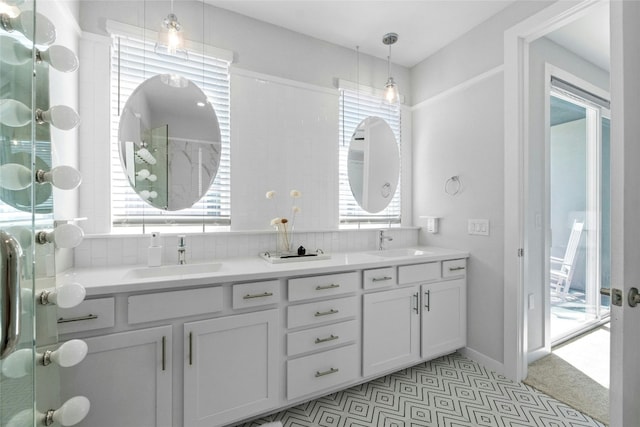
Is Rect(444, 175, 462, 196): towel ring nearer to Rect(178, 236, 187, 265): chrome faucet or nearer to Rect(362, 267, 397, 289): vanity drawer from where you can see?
Rect(362, 267, 397, 289): vanity drawer

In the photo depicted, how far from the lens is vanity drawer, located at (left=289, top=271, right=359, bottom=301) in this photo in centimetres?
166

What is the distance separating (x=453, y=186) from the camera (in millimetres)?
2504

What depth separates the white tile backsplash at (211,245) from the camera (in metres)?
1.71

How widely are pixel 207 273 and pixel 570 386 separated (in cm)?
249

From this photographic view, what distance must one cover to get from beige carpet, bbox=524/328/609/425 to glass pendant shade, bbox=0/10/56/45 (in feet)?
9.88

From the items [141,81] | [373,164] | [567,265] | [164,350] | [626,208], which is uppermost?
[141,81]

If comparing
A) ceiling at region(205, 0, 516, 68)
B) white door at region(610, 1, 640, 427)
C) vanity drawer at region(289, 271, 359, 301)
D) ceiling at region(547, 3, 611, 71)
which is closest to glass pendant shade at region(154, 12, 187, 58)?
ceiling at region(205, 0, 516, 68)

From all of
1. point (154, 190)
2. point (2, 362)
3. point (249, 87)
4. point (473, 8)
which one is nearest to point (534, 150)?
point (473, 8)

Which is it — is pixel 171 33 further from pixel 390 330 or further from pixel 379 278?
pixel 390 330

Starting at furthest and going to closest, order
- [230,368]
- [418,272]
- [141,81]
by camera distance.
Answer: [418,272] < [141,81] < [230,368]

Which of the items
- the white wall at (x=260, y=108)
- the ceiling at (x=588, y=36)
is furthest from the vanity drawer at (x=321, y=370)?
the ceiling at (x=588, y=36)

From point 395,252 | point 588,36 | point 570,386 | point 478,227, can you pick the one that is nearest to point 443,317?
point 395,252

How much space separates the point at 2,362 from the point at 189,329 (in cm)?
79

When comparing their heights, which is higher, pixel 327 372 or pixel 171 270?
pixel 171 270
